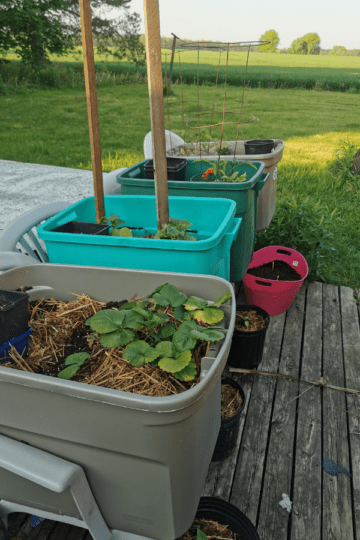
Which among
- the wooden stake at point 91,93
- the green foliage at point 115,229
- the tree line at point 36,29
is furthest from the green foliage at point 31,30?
the green foliage at point 115,229

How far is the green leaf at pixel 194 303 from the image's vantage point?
0.89 m

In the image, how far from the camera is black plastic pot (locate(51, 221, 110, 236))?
4.15 ft

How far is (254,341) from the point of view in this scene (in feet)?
6.16

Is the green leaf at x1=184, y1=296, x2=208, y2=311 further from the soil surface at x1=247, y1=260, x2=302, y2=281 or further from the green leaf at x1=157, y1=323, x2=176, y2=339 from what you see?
the soil surface at x1=247, y1=260, x2=302, y2=281

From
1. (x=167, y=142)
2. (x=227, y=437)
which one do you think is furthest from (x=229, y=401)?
(x=167, y=142)

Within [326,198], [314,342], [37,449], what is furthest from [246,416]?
[326,198]

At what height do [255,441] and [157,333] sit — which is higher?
[157,333]

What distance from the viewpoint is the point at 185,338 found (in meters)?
0.84

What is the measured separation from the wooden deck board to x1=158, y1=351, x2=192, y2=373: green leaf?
851 millimetres

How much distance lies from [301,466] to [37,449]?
46.2 inches

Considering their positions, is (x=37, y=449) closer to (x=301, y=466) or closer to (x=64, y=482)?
(x=64, y=482)

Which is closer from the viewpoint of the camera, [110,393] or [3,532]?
[110,393]

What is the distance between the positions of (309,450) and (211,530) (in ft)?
1.94

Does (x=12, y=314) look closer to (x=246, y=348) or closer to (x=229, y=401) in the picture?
(x=229, y=401)
